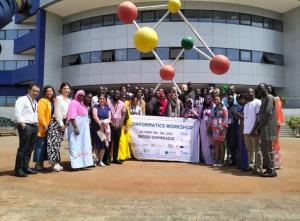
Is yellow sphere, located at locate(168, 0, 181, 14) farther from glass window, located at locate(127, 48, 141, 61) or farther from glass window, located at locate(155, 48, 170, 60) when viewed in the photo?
glass window, located at locate(127, 48, 141, 61)

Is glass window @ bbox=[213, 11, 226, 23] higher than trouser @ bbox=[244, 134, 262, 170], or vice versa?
glass window @ bbox=[213, 11, 226, 23]

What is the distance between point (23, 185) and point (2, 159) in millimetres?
3701

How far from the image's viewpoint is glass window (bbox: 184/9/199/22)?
27891mm

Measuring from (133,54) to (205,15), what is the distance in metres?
6.38

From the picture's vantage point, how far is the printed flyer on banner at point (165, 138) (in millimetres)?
9523

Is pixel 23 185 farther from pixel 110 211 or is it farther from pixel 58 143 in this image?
pixel 110 211

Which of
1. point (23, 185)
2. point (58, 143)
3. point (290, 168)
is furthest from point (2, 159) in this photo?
point (290, 168)

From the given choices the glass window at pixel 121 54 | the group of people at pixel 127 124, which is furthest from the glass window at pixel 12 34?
the group of people at pixel 127 124

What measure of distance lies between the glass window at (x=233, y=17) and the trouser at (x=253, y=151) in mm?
22403

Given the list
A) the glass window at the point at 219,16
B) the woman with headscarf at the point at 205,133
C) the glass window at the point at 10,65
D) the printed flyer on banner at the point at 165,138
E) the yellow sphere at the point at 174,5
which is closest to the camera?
Answer: the woman with headscarf at the point at 205,133

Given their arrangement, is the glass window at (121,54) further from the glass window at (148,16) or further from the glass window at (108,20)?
the glass window at (148,16)

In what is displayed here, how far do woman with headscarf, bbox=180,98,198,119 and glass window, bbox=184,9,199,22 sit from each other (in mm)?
19680

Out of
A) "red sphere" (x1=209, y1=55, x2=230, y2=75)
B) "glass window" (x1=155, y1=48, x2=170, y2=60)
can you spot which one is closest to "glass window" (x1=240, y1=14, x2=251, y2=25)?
"glass window" (x1=155, y1=48, x2=170, y2=60)

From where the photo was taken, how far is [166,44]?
2773 centimetres
